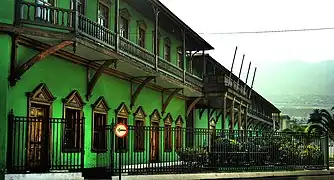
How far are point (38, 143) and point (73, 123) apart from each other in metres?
1.86

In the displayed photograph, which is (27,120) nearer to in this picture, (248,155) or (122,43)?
(122,43)

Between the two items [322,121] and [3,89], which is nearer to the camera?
[3,89]

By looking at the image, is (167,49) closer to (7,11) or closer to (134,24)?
(134,24)

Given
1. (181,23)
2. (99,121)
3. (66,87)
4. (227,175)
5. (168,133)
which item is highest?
(181,23)

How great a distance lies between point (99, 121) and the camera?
21.1 m

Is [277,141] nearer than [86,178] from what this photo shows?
No

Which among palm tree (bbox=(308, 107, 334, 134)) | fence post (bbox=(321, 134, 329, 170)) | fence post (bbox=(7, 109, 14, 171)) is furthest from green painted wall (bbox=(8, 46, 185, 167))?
palm tree (bbox=(308, 107, 334, 134))

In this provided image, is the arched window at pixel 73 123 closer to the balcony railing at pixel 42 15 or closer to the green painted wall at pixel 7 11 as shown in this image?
the balcony railing at pixel 42 15

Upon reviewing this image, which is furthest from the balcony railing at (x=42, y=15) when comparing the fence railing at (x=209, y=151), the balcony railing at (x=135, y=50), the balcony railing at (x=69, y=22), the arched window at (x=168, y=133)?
the arched window at (x=168, y=133)

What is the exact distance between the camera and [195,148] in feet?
61.4

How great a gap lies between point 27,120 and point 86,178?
9.53 ft

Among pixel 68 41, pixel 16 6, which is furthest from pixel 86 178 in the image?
pixel 16 6

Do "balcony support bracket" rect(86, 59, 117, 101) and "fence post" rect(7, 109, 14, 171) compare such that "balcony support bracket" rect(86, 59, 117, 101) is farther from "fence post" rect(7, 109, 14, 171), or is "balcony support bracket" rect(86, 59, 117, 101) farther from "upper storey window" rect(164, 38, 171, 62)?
"upper storey window" rect(164, 38, 171, 62)

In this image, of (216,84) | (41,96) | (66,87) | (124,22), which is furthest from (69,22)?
(216,84)
